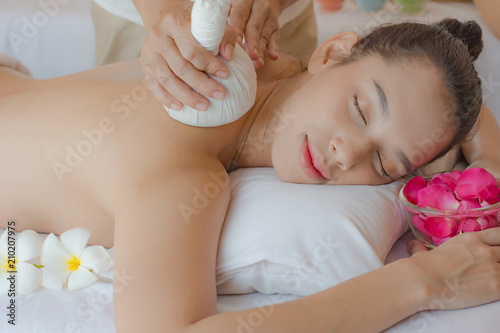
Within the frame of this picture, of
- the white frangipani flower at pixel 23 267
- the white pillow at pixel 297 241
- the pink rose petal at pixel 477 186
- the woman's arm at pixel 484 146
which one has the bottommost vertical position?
the woman's arm at pixel 484 146

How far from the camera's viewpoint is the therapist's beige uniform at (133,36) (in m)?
1.92

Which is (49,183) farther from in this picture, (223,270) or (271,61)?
(271,61)

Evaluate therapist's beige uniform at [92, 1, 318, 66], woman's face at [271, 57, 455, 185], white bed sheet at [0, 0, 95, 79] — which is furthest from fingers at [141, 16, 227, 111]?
white bed sheet at [0, 0, 95, 79]

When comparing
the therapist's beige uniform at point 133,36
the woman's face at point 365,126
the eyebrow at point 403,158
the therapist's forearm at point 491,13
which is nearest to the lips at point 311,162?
the woman's face at point 365,126

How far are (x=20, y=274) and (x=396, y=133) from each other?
2.59 feet

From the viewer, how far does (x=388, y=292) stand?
975mm

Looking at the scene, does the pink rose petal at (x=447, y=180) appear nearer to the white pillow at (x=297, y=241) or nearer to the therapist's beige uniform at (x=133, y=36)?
the white pillow at (x=297, y=241)

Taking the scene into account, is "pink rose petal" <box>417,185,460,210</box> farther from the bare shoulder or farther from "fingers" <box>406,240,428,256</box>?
the bare shoulder

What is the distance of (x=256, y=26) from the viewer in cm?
141

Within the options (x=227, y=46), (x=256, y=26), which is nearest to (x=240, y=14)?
(x=256, y=26)

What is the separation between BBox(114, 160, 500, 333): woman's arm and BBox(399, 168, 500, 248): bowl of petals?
0.05 m

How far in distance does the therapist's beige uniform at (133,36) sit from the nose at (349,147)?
78cm

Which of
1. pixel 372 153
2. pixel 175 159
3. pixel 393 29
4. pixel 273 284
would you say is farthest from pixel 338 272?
pixel 393 29

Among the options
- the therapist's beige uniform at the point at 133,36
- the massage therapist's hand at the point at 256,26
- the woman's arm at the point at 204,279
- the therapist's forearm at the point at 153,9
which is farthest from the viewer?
the therapist's beige uniform at the point at 133,36
